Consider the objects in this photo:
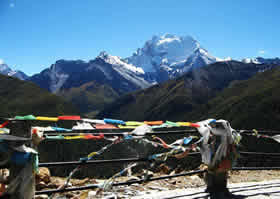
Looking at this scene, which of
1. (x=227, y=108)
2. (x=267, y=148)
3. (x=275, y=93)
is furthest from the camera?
(x=227, y=108)

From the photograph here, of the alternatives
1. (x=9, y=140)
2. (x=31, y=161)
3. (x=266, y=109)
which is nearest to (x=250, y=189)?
(x=31, y=161)

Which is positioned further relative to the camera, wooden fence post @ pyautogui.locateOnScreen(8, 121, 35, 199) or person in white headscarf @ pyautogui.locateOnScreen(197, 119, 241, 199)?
person in white headscarf @ pyautogui.locateOnScreen(197, 119, 241, 199)

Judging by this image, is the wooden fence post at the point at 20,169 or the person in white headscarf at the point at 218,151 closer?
the wooden fence post at the point at 20,169

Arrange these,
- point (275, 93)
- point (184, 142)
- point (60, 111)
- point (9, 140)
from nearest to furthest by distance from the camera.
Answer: point (9, 140) → point (184, 142) → point (275, 93) → point (60, 111)

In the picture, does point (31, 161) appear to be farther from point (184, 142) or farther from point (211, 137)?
point (211, 137)

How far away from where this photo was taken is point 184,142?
5281 mm

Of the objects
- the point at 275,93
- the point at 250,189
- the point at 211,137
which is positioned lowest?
the point at 250,189

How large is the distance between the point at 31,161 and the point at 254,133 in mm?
5797

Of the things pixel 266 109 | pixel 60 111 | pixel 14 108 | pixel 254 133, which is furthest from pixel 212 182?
pixel 14 108

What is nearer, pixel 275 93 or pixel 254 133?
pixel 254 133

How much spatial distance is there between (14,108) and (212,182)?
216m

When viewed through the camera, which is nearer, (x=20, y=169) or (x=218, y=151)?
(x=20, y=169)

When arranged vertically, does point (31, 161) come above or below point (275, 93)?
below

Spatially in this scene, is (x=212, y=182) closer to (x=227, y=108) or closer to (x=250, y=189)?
(x=250, y=189)
